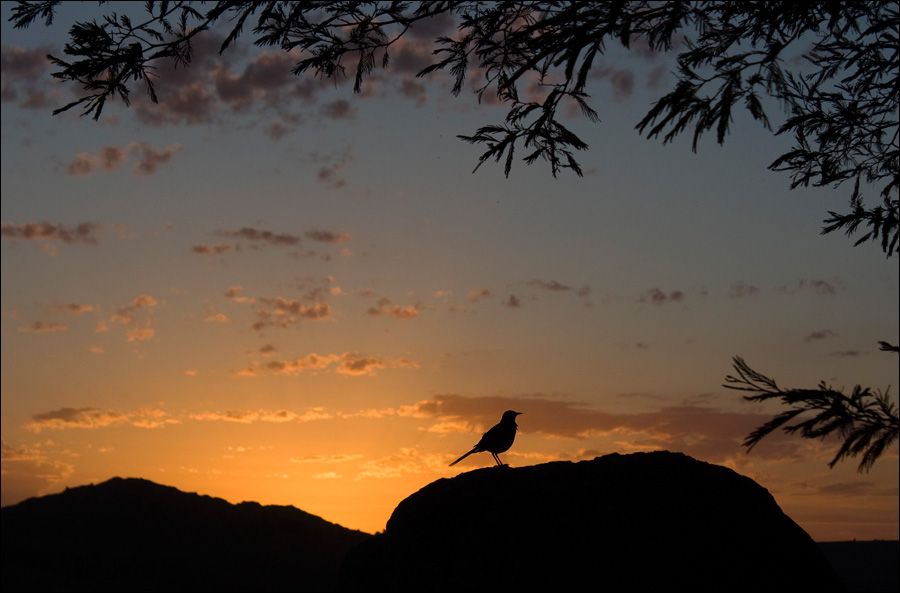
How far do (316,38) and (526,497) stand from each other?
5482mm

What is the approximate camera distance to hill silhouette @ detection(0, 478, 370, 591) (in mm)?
43562

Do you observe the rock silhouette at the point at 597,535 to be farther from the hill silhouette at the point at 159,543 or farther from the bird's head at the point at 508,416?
the hill silhouette at the point at 159,543

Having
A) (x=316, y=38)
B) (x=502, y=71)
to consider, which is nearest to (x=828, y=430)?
(x=502, y=71)

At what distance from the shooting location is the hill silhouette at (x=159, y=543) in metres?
43.6

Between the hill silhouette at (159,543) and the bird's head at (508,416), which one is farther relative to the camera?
the hill silhouette at (159,543)

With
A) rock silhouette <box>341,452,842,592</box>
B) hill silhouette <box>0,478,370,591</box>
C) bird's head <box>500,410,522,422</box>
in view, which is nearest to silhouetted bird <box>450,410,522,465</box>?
bird's head <box>500,410,522,422</box>

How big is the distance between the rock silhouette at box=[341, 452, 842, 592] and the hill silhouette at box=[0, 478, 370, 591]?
114 ft

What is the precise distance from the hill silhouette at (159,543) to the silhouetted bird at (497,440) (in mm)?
33763

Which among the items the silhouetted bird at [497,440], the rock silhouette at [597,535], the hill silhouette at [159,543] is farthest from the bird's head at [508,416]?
the hill silhouette at [159,543]

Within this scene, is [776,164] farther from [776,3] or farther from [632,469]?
[632,469]

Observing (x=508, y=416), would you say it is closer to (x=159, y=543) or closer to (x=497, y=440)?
(x=497, y=440)

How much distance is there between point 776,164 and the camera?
10906mm

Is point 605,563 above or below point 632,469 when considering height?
below

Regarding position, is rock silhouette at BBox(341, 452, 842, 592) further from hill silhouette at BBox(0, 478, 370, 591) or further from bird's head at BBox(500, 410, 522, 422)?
hill silhouette at BBox(0, 478, 370, 591)
